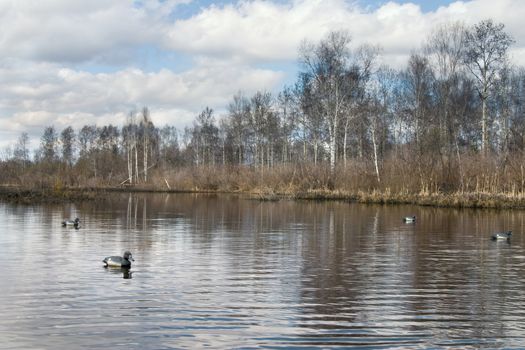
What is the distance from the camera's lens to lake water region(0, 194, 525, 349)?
29.8 ft

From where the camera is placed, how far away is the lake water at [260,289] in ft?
29.8

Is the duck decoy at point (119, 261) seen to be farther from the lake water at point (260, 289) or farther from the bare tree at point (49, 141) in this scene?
the bare tree at point (49, 141)

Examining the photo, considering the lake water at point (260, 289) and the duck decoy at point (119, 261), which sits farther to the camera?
the duck decoy at point (119, 261)

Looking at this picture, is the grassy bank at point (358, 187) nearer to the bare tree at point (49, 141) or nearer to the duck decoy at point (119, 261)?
the duck decoy at point (119, 261)

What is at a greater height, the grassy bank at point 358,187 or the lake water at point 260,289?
the grassy bank at point 358,187

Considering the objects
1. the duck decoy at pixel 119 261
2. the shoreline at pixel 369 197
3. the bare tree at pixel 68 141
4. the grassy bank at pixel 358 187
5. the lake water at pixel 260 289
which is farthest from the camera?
the bare tree at pixel 68 141

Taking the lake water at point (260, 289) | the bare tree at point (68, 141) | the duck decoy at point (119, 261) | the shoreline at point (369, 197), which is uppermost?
the bare tree at point (68, 141)

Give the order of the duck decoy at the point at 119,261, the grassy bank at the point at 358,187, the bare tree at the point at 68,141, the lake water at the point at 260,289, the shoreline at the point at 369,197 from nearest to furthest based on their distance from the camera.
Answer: the lake water at the point at 260,289
the duck decoy at the point at 119,261
the shoreline at the point at 369,197
the grassy bank at the point at 358,187
the bare tree at the point at 68,141

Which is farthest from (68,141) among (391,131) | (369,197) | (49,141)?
(369,197)

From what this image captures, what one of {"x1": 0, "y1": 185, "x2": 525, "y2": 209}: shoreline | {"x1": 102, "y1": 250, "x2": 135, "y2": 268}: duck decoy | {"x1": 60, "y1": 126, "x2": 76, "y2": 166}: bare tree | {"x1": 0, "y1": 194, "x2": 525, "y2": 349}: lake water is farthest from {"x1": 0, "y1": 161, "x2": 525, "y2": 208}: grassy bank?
{"x1": 60, "y1": 126, "x2": 76, "y2": 166}: bare tree

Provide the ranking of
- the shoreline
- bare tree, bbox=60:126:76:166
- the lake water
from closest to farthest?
1. the lake water
2. the shoreline
3. bare tree, bbox=60:126:76:166

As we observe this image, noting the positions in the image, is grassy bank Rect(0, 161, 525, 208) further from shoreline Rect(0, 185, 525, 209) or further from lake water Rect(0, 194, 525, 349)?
lake water Rect(0, 194, 525, 349)

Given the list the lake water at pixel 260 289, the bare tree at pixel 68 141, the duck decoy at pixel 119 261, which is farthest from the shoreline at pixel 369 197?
the bare tree at pixel 68 141

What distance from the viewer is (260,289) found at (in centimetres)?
1249
